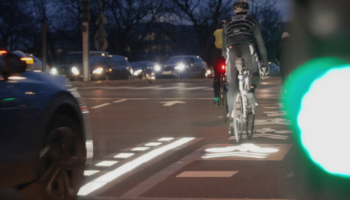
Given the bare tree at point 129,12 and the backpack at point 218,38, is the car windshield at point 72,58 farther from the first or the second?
the bare tree at point 129,12

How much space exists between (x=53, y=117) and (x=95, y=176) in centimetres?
195

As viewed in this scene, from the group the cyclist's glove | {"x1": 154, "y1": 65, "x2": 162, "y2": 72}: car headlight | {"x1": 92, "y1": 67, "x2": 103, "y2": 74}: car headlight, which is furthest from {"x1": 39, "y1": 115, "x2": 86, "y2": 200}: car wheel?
{"x1": 154, "y1": 65, "x2": 162, "y2": 72}: car headlight

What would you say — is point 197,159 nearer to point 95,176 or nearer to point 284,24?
point 95,176

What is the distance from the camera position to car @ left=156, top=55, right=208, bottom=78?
39812 mm

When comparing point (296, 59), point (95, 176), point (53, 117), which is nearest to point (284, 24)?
point (296, 59)

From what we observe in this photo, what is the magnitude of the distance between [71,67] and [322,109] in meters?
29.1

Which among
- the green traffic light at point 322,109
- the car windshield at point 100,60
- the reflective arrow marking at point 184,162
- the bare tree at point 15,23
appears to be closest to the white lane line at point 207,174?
the reflective arrow marking at point 184,162

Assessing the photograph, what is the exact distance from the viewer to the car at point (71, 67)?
102 ft

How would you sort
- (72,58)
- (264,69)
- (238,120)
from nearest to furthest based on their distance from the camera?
(238,120)
(264,69)
(72,58)

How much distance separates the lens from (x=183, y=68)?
131 ft

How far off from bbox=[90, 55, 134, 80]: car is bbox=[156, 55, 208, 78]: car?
4933 millimetres

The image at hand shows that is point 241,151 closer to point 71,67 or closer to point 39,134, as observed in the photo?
point 39,134

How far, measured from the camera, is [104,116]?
1368 centimetres

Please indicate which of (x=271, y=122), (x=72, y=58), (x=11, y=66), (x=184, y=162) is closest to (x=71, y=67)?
(x=72, y=58)
